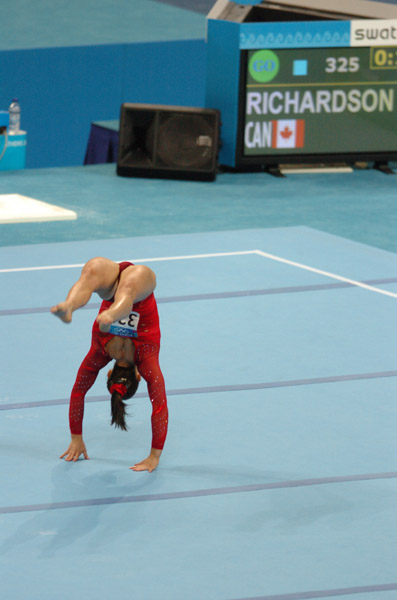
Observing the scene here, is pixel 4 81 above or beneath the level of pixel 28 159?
above

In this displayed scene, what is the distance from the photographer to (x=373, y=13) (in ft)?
40.5

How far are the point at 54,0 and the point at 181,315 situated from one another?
1188 centimetres

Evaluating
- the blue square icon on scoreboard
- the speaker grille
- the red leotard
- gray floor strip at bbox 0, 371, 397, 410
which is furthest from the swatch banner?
the red leotard

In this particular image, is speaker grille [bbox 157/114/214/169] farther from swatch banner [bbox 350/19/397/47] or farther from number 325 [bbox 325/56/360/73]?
swatch banner [bbox 350/19/397/47]

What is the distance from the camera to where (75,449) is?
5.55 metres

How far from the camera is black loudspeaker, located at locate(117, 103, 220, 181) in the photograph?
12.0 meters

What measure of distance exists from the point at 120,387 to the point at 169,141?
7.28 meters

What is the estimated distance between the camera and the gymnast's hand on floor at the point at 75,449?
5547 mm

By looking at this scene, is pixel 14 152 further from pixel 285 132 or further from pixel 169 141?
pixel 285 132

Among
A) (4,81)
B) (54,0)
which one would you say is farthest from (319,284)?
(54,0)

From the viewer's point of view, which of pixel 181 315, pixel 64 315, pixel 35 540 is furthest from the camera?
pixel 181 315

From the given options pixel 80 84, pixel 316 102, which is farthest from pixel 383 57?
pixel 80 84

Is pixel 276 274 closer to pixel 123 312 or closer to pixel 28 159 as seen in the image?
pixel 123 312

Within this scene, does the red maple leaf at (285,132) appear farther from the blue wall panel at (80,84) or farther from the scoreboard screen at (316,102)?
the blue wall panel at (80,84)
